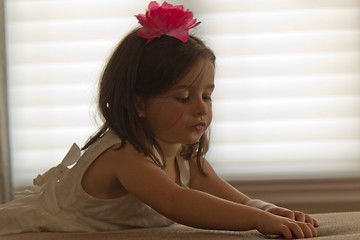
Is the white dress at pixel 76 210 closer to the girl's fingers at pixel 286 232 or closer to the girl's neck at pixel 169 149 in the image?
the girl's neck at pixel 169 149

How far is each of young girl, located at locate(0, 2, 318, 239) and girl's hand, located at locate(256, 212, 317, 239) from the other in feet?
0.39

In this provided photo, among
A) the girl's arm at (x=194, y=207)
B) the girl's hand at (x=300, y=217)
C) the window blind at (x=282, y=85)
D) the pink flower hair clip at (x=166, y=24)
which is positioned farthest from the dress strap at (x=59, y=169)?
the window blind at (x=282, y=85)

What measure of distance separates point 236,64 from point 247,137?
1.07 feet

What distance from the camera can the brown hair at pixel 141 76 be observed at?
1.19 meters

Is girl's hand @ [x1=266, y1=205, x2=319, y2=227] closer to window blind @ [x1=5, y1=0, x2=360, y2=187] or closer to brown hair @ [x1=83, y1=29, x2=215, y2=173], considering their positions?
brown hair @ [x1=83, y1=29, x2=215, y2=173]

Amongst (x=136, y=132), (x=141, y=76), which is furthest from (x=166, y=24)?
(x=136, y=132)

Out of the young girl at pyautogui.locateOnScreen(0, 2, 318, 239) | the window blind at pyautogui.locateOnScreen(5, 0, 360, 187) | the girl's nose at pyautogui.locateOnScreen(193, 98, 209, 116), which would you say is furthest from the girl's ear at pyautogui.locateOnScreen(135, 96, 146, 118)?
the window blind at pyautogui.locateOnScreen(5, 0, 360, 187)

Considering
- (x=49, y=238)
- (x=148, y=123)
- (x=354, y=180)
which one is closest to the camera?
(x=49, y=238)

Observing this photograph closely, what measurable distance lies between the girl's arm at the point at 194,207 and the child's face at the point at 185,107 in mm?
116

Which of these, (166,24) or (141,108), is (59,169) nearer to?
(141,108)

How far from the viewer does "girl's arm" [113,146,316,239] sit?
1.00 metres

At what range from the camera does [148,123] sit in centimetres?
125

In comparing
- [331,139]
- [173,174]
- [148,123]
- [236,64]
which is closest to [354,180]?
[331,139]

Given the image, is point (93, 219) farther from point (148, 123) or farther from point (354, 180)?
point (354, 180)
